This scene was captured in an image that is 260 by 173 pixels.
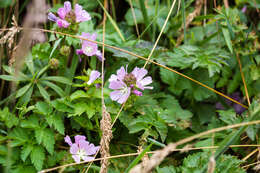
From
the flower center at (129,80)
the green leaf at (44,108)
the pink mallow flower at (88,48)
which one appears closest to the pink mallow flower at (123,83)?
the flower center at (129,80)

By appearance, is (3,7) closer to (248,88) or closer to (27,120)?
(27,120)

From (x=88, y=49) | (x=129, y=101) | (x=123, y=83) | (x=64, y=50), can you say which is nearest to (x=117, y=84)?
(x=123, y=83)

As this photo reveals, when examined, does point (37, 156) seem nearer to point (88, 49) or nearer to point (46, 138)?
point (46, 138)

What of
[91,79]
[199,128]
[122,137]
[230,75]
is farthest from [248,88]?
[91,79]

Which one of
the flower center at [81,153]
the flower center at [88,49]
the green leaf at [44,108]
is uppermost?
the flower center at [88,49]

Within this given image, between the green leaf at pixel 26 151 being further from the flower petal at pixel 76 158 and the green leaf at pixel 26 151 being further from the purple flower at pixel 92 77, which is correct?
the purple flower at pixel 92 77
